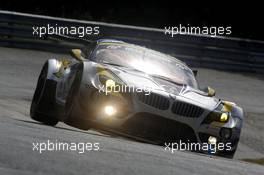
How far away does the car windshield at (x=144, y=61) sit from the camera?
11639 mm

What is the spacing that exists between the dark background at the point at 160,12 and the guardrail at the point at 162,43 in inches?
319

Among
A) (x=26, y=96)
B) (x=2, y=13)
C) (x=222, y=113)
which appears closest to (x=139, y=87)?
(x=222, y=113)

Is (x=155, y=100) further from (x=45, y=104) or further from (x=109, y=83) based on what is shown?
(x=45, y=104)

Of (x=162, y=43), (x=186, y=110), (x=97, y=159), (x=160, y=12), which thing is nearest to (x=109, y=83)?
(x=186, y=110)

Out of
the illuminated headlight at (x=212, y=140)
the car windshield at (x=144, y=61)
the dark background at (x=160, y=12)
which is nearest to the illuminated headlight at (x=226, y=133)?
the illuminated headlight at (x=212, y=140)

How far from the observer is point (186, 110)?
10344mm

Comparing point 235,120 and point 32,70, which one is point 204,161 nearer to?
point 235,120

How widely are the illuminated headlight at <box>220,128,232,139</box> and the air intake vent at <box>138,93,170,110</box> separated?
0.90 metres

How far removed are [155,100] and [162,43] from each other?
46.7 ft

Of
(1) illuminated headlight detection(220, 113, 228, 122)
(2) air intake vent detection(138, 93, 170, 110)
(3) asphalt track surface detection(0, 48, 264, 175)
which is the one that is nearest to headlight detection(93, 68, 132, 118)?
(2) air intake vent detection(138, 93, 170, 110)

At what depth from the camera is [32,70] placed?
64.8ft

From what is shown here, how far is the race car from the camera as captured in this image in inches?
400

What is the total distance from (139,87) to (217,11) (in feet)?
79.6

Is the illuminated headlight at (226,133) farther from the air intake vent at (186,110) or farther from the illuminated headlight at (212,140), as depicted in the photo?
the air intake vent at (186,110)
